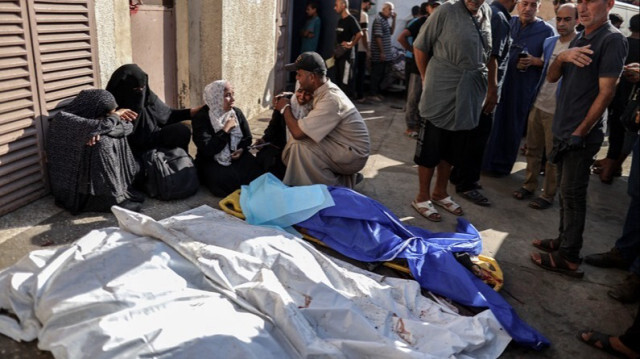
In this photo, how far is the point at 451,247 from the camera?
3.37 metres

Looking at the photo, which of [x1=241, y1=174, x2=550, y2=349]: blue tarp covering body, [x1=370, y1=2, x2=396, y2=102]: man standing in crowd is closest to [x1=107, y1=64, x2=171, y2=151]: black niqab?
[x1=241, y1=174, x2=550, y2=349]: blue tarp covering body

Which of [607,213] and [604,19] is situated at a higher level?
[604,19]

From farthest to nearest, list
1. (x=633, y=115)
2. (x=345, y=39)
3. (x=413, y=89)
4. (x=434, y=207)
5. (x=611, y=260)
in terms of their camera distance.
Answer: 1. (x=345, y=39)
2. (x=413, y=89)
3. (x=434, y=207)
4. (x=611, y=260)
5. (x=633, y=115)

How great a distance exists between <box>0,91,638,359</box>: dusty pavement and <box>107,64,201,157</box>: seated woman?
0.51 meters

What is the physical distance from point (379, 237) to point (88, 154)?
212 cm

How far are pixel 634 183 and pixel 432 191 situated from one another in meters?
1.91

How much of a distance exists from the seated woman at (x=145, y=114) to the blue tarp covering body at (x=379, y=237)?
3.08ft

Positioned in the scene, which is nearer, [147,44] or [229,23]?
[147,44]

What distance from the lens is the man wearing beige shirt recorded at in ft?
12.7

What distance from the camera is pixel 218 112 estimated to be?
165 inches

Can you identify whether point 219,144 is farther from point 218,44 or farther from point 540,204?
point 540,204

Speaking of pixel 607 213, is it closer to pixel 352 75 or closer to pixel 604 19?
pixel 604 19

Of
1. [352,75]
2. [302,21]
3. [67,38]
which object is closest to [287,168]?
[67,38]

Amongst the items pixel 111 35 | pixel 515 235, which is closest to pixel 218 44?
pixel 111 35
